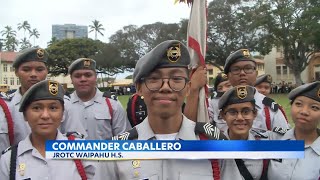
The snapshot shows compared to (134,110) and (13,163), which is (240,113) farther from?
(134,110)

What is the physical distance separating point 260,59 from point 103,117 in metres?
57.8

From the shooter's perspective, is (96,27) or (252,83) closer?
(252,83)

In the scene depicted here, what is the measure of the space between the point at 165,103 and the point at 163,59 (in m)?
0.23

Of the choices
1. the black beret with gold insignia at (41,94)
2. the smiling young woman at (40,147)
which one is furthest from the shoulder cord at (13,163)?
the black beret with gold insignia at (41,94)

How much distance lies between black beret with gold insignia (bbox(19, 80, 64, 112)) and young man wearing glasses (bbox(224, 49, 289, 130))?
178 centimetres

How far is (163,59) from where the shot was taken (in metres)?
2.11

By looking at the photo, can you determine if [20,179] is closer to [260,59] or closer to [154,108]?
[154,108]

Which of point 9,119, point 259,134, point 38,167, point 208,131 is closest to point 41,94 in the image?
point 38,167

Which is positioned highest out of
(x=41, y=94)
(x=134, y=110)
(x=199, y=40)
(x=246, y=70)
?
(x=199, y=40)

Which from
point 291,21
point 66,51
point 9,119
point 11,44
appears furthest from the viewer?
point 11,44

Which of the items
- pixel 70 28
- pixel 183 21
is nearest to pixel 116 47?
pixel 183 21

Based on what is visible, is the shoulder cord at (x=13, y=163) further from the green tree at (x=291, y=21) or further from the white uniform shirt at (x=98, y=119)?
the green tree at (x=291, y=21)

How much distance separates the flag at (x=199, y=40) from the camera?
3.04 metres

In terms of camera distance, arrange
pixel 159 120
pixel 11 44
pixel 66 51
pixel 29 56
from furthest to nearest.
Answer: pixel 11 44 < pixel 66 51 < pixel 29 56 < pixel 159 120
